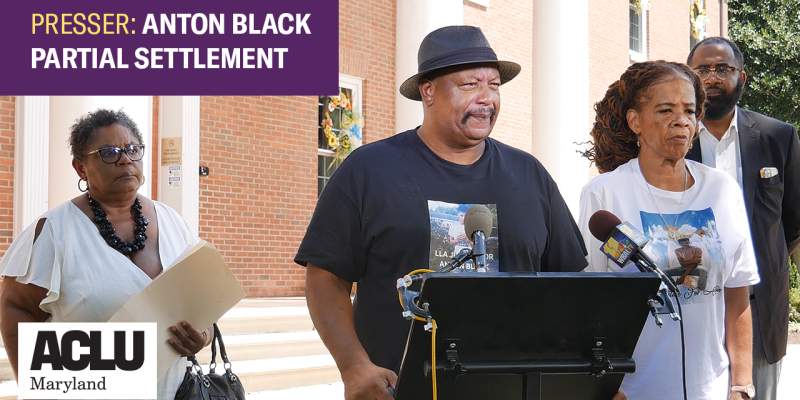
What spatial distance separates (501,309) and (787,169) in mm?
2289

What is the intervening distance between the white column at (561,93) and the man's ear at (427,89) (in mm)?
9385

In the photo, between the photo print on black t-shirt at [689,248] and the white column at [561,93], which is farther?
the white column at [561,93]

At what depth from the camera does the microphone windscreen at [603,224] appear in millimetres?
2401

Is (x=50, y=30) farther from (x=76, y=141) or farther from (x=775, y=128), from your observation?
(x=775, y=128)

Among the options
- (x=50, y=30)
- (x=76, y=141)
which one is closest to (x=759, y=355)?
(x=76, y=141)

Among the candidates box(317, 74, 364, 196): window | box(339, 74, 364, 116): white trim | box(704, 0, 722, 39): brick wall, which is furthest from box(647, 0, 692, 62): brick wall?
box(317, 74, 364, 196): window

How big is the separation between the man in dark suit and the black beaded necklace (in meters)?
2.38

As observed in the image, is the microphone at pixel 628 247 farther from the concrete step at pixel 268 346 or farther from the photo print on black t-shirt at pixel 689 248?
the concrete step at pixel 268 346

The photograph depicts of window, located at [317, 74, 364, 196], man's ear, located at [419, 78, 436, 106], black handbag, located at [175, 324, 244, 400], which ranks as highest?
window, located at [317, 74, 364, 196]

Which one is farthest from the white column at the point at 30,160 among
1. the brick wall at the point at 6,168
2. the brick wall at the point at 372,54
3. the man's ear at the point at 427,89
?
the man's ear at the point at 427,89

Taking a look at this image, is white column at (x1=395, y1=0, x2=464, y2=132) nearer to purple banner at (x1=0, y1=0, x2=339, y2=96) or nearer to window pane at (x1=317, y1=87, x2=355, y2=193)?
window pane at (x1=317, y1=87, x2=355, y2=193)

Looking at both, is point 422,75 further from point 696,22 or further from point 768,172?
point 696,22

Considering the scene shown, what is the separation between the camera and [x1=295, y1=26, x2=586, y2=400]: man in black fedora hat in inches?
97.6

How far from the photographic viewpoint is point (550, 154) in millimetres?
11945
